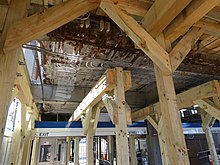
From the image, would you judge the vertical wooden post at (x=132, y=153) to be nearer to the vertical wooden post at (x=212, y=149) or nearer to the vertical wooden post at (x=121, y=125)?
the vertical wooden post at (x=212, y=149)

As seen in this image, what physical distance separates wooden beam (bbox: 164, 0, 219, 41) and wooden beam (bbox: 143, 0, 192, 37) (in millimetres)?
106

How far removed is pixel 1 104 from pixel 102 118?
5316 millimetres

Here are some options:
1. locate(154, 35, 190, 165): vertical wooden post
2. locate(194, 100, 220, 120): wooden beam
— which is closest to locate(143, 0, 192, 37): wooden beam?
locate(154, 35, 190, 165): vertical wooden post

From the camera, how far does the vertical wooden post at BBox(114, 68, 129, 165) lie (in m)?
2.05

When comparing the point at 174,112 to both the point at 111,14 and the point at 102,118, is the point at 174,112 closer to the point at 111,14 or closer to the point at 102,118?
the point at 111,14

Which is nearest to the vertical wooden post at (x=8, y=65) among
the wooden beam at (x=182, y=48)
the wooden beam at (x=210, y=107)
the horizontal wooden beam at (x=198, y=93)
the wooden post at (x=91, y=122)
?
the wooden beam at (x=182, y=48)

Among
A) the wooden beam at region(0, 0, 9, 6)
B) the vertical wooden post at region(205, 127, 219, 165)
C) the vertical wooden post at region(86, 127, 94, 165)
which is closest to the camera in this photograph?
the wooden beam at region(0, 0, 9, 6)

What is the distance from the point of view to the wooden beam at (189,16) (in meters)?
1.35

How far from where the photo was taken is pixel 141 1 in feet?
5.47

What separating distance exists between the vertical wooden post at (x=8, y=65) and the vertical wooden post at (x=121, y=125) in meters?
1.30

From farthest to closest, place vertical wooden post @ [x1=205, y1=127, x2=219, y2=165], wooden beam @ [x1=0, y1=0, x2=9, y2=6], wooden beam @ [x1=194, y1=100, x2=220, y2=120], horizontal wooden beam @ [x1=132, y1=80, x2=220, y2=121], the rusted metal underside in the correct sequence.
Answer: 1. vertical wooden post @ [x1=205, y1=127, x2=219, y2=165]
2. wooden beam @ [x1=194, y1=100, x2=220, y2=120]
3. horizontal wooden beam @ [x1=132, y1=80, x2=220, y2=121]
4. the rusted metal underside
5. wooden beam @ [x1=0, y1=0, x2=9, y2=6]

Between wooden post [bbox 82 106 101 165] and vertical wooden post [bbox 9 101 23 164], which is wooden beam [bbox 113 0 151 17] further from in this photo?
vertical wooden post [bbox 9 101 23 164]

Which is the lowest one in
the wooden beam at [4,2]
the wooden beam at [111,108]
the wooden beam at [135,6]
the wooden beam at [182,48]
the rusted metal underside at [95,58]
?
the wooden beam at [111,108]

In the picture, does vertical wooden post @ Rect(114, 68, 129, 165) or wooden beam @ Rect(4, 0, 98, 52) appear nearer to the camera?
wooden beam @ Rect(4, 0, 98, 52)
